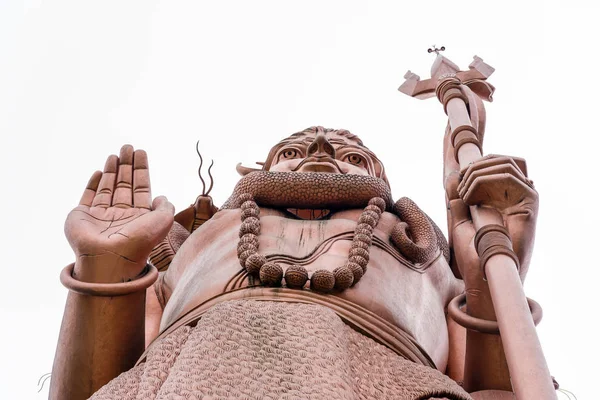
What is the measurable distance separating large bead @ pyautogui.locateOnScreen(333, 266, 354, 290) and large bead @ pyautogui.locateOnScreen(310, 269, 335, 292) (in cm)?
6

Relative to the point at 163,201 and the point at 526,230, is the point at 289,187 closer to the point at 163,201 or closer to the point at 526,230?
the point at 163,201

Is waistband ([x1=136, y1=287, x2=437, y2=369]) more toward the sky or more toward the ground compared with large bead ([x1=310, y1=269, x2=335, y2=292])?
more toward the ground

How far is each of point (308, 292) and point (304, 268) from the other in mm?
180

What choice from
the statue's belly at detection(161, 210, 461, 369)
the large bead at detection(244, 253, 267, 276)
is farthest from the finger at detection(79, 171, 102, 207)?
the large bead at detection(244, 253, 267, 276)

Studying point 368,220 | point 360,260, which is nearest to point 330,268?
point 360,260

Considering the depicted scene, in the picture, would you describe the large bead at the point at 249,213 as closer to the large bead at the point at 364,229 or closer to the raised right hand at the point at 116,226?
the raised right hand at the point at 116,226

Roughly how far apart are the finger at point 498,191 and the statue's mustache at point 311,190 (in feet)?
2.39

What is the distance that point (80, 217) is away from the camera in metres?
5.70

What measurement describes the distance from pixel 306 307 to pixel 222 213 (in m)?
1.78

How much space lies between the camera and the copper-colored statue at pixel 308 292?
4.39m

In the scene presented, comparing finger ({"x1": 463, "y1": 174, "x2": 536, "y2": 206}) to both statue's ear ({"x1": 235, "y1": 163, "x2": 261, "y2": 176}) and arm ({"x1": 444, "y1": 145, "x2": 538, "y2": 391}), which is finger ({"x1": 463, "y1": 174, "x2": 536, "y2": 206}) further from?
statue's ear ({"x1": 235, "y1": 163, "x2": 261, "y2": 176})

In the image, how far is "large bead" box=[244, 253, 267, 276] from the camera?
5.34 metres

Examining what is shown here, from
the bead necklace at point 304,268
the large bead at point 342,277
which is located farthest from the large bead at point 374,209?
the large bead at point 342,277

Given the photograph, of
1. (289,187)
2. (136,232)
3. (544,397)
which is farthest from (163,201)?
(544,397)
